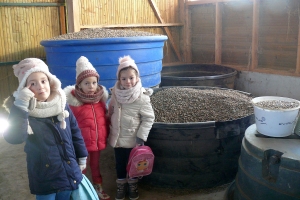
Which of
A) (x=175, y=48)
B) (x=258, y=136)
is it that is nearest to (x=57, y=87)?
(x=258, y=136)

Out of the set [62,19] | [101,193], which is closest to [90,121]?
[101,193]

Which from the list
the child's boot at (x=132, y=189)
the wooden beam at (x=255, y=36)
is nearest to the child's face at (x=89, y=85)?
the child's boot at (x=132, y=189)

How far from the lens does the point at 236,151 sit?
2.16 metres

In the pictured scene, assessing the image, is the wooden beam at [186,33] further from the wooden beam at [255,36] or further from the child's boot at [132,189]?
the child's boot at [132,189]

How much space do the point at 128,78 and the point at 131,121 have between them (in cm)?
26

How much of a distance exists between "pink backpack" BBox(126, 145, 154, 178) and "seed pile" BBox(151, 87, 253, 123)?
0.31 metres

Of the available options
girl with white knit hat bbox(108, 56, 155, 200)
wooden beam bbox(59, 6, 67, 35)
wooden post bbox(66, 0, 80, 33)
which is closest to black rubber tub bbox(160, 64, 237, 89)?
wooden post bbox(66, 0, 80, 33)

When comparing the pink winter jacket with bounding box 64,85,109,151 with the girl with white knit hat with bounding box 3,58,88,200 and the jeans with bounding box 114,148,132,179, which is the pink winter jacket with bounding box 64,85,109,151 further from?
the girl with white knit hat with bounding box 3,58,88,200

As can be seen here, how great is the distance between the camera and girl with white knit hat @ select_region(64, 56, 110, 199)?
1.87 metres

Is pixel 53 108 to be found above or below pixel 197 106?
above

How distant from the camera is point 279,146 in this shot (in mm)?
1492

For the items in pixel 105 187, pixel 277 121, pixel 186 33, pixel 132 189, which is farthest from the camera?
pixel 186 33

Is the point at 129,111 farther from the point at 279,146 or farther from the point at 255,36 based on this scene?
the point at 255,36

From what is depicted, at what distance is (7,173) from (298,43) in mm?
3202
